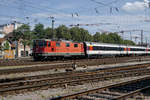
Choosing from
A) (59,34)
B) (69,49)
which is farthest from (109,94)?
(59,34)

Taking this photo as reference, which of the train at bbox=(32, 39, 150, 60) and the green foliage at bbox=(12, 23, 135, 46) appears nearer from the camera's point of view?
the train at bbox=(32, 39, 150, 60)

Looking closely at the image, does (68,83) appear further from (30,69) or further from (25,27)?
(25,27)

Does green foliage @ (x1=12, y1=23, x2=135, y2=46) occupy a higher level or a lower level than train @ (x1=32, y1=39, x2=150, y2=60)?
higher

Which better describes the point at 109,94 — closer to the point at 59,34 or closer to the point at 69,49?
the point at 69,49

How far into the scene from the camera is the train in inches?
1072

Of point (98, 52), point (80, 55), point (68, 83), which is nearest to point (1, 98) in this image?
point (68, 83)

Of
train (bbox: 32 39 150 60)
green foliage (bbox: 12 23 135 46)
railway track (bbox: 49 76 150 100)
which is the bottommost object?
railway track (bbox: 49 76 150 100)

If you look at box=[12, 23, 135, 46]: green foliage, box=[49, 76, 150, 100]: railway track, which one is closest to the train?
box=[49, 76, 150, 100]: railway track

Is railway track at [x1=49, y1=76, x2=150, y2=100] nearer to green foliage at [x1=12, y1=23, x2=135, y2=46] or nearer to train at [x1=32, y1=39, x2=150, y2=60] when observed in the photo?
train at [x1=32, y1=39, x2=150, y2=60]

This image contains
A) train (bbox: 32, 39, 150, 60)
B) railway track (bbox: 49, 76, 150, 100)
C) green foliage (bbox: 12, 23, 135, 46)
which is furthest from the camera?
green foliage (bbox: 12, 23, 135, 46)

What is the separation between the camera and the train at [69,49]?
89.3 ft

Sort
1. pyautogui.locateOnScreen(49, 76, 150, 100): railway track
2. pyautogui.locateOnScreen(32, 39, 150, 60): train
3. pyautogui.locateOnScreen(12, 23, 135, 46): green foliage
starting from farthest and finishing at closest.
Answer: pyautogui.locateOnScreen(12, 23, 135, 46): green foliage → pyautogui.locateOnScreen(32, 39, 150, 60): train → pyautogui.locateOnScreen(49, 76, 150, 100): railway track

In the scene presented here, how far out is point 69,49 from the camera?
30391mm

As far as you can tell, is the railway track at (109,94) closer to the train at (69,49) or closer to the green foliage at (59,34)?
the train at (69,49)
